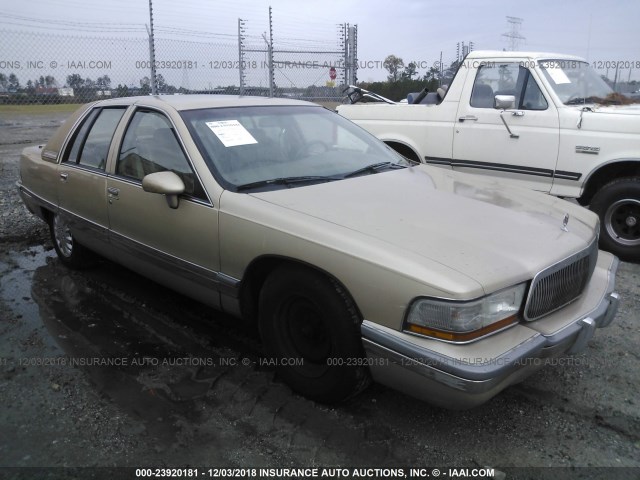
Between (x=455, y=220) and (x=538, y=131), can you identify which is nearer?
(x=455, y=220)

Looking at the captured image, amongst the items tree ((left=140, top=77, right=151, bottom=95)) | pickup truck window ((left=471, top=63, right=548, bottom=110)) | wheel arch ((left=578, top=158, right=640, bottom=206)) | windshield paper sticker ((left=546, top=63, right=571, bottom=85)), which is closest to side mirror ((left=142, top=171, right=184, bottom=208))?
pickup truck window ((left=471, top=63, right=548, bottom=110))

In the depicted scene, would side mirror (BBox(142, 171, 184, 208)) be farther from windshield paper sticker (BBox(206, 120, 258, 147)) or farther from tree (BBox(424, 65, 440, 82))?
tree (BBox(424, 65, 440, 82))

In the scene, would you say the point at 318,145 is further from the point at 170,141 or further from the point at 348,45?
the point at 348,45

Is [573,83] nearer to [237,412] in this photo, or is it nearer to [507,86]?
[507,86]

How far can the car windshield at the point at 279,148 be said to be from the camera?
314 centimetres

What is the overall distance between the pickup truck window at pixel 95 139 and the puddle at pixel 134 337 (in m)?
1.07

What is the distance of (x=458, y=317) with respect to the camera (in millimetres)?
2145

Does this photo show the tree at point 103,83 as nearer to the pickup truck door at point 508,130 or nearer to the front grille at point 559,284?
the pickup truck door at point 508,130

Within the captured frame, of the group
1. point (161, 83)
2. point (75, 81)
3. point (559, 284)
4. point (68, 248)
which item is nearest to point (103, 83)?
point (75, 81)

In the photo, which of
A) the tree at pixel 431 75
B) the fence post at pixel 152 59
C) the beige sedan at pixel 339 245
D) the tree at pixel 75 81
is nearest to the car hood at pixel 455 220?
the beige sedan at pixel 339 245

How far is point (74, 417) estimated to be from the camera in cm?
271

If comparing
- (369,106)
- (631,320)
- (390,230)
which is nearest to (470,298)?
(390,230)

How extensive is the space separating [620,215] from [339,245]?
3.84 meters

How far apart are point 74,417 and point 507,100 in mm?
4545
